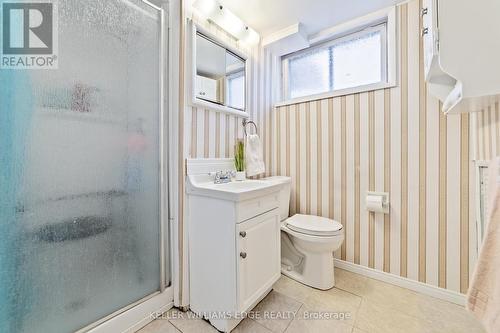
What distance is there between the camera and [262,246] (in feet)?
4.42

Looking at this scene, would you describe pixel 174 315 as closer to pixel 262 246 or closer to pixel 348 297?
pixel 262 246

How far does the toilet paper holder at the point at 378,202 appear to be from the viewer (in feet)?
5.42

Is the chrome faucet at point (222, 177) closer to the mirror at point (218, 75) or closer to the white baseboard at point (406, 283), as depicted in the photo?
the mirror at point (218, 75)

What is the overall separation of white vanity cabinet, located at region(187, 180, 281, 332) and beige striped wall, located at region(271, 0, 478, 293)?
0.79 m

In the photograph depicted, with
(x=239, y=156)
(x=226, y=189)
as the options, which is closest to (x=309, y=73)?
(x=239, y=156)

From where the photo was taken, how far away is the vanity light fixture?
1526 millimetres

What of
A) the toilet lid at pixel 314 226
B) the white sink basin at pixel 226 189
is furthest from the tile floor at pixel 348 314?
the white sink basin at pixel 226 189

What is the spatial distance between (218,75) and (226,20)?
0.43 m

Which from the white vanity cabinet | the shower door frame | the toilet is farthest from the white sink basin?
the toilet

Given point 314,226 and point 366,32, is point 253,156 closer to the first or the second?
point 314,226

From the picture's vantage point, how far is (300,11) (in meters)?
1.74

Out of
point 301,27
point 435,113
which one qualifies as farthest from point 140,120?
point 435,113

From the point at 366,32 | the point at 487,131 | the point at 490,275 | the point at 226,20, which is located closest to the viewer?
the point at 490,275

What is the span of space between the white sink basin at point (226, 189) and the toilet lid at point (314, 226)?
1.31 feet
